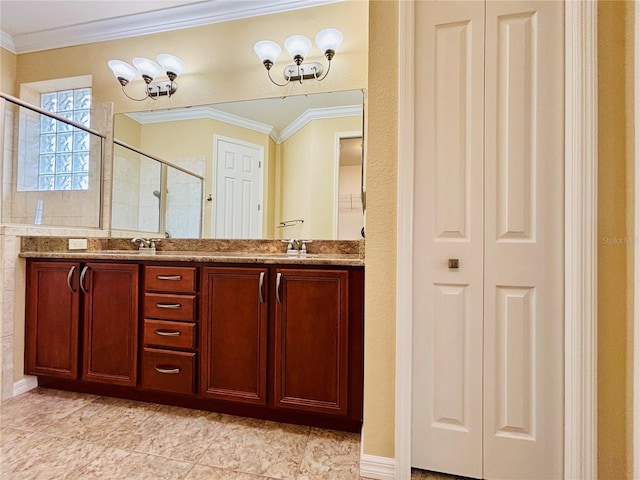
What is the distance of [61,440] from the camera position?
4.89ft

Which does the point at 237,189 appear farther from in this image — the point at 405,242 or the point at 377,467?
the point at 377,467

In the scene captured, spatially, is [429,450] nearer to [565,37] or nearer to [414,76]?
[414,76]

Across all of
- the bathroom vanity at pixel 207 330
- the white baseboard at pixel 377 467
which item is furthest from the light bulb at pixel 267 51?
the white baseboard at pixel 377 467

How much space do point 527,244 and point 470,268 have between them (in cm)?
22

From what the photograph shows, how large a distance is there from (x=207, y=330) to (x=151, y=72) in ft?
6.56

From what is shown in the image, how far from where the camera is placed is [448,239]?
49.8 inches

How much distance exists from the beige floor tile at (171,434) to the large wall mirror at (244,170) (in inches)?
43.9

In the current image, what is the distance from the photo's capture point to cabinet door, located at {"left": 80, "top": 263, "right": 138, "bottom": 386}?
5.87ft

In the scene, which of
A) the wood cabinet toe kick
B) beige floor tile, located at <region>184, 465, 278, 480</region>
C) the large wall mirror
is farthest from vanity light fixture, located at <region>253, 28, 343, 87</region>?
beige floor tile, located at <region>184, 465, 278, 480</region>

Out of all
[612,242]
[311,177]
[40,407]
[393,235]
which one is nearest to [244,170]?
[311,177]

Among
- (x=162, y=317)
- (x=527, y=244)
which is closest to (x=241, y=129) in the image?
(x=162, y=317)

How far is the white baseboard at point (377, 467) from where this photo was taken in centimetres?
127

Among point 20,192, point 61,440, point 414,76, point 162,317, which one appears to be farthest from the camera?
point 20,192

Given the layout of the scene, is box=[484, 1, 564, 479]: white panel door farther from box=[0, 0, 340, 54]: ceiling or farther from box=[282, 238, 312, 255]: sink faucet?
box=[0, 0, 340, 54]: ceiling
